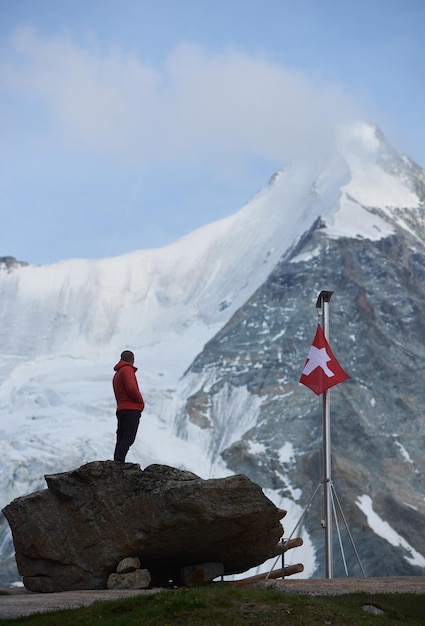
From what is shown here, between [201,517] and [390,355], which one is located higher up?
[390,355]

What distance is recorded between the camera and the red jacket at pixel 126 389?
84.1 feet

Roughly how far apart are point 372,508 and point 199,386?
4194 cm

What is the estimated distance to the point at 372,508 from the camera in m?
149

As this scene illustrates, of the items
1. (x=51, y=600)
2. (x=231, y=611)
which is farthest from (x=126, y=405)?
(x=231, y=611)

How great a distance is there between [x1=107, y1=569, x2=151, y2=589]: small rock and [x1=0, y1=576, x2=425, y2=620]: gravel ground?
68 cm

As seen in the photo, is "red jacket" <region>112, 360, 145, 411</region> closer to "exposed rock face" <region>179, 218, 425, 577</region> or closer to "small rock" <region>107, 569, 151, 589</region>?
"small rock" <region>107, 569, 151, 589</region>

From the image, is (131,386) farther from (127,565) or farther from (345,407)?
(345,407)

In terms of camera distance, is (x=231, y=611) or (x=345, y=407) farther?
(x=345, y=407)

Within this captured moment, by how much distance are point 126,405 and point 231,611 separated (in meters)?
7.23

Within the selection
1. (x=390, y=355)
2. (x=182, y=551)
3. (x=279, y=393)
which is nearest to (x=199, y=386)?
(x=279, y=393)

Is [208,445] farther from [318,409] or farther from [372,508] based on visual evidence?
[372,508]

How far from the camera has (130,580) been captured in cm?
2450

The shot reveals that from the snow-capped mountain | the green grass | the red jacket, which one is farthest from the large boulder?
the snow-capped mountain

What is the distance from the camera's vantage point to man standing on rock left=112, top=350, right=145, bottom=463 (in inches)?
1009
